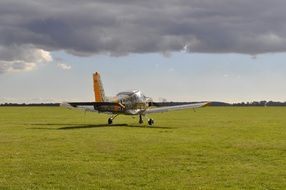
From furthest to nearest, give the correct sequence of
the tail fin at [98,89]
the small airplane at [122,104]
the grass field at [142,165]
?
1. the tail fin at [98,89]
2. the small airplane at [122,104]
3. the grass field at [142,165]

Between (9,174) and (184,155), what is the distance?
713cm

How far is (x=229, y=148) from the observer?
20922 millimetres

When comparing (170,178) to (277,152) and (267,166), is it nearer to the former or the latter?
(267,166)

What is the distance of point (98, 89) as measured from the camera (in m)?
44.7

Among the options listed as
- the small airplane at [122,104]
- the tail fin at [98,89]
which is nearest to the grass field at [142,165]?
the small airplane at [122,104]

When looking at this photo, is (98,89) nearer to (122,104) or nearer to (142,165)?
(122,104)

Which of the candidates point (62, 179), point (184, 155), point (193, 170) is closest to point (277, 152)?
point (184, 155)

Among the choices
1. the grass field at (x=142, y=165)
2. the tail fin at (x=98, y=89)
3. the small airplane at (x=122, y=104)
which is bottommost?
the grass field at (x=142, y=165)

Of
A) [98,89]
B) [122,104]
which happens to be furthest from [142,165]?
[98,89]

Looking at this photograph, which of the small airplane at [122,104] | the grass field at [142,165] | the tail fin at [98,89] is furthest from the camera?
the tail fin at [98,89]

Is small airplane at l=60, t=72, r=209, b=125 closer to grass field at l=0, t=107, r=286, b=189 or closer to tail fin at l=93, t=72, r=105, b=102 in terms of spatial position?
tail fin at l=93, t=72, r=105, b=102

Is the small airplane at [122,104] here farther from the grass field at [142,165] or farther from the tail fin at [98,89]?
the grass field at [142,165]

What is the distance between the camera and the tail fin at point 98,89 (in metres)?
44.0

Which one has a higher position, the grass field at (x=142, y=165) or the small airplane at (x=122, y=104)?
the small airplane at (x=122, y=104)
